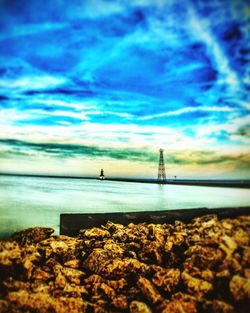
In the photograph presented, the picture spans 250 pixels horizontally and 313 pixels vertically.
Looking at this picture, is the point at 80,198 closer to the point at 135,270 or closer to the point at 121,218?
the point at 121,218

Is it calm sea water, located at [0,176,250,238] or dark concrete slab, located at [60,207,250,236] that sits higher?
calm sea water, located at [0,176,250,238]

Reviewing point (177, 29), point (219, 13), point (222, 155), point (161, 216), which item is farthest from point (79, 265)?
point (219, 13)

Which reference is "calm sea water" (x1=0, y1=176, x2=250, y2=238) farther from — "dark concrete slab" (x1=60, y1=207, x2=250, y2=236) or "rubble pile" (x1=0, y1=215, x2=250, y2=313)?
"rubble pile" (x1=0, y1=215, x2=250, y2=313)

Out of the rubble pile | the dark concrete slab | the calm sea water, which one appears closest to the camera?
the rubble pile

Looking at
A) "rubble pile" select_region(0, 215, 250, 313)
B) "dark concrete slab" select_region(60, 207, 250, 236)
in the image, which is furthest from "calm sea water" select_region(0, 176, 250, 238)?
"rubble pile" select_region(0, 215, 250, 313)

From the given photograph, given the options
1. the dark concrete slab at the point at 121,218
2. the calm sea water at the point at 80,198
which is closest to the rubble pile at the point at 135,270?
the dark concrete slab at the point at 121,218

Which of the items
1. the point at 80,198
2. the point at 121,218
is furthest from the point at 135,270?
the point at 80,198
